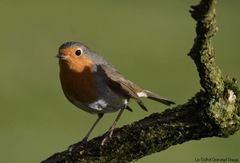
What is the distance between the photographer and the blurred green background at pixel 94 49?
13242 mm

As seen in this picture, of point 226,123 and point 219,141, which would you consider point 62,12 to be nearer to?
point 219,141

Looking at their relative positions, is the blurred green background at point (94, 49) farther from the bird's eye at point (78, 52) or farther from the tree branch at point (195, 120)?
the tree branch at point (195, 120)

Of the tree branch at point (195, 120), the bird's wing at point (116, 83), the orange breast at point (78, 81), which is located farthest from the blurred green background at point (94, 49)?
the tree branch at point (195, 120)

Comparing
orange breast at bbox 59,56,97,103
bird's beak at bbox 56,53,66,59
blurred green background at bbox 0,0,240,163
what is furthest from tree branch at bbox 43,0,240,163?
blurred green background at bbox 0,0,240,163

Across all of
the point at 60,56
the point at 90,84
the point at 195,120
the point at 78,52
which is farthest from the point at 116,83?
the point at 195,120

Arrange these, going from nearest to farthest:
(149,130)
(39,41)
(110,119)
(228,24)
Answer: (149,130)
(110,119)
(39,41)
(228,24)

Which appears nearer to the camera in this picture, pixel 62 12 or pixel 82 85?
pixel 82 85

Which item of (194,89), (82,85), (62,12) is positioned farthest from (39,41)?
(82,85)

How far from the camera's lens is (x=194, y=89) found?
1622 cm

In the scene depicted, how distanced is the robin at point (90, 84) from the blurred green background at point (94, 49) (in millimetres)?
5218

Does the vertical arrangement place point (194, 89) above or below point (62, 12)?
below

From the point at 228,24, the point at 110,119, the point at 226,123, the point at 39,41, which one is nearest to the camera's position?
the point at 226,123

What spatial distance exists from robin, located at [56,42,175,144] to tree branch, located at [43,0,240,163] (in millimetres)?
914

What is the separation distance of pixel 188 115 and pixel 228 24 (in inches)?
632
